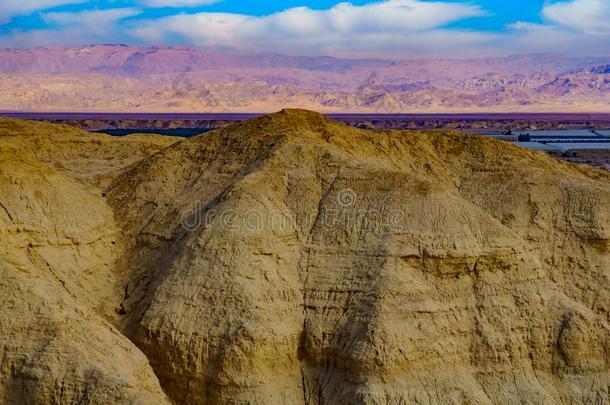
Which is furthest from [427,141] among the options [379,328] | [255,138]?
[379,328]

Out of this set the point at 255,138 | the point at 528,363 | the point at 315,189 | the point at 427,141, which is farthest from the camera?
the point at 427,141

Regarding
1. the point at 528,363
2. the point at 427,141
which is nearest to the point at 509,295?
the point at 528,363

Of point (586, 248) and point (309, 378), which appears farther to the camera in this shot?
point (586, 248)

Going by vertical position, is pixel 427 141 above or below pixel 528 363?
above

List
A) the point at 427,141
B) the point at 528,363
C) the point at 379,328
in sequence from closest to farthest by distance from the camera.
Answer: the point at 379,328, the point at 528,363, the point at 427,141

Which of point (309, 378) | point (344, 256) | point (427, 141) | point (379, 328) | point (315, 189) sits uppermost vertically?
point (427, 141)

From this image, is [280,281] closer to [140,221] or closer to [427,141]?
[140,221]

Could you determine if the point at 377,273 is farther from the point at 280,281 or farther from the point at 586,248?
the point at 586,248
